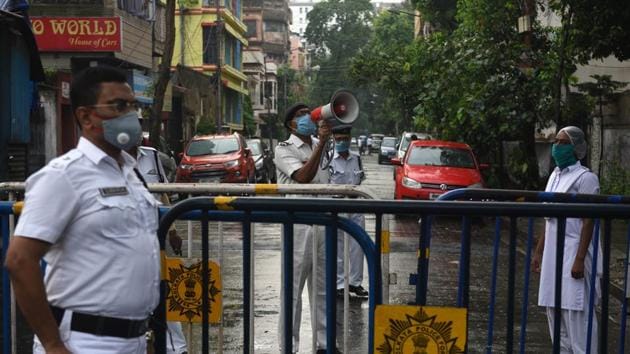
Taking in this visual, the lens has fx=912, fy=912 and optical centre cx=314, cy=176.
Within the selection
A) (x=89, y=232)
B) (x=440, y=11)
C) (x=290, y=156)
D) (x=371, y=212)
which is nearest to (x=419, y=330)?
(x=371, y=212)

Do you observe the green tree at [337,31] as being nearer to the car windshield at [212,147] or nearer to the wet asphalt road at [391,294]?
the car windshield at [212,147]

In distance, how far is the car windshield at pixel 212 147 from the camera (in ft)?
81.9

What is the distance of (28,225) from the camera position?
10.8 feet

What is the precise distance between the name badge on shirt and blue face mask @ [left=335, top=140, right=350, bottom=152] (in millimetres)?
6933

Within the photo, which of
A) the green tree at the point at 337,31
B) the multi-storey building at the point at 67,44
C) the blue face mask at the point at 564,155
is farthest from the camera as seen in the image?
the green tree at the point at 337,31

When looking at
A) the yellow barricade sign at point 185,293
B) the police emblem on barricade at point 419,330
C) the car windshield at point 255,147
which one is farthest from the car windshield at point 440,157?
the police emblem on barricade at point 419,330

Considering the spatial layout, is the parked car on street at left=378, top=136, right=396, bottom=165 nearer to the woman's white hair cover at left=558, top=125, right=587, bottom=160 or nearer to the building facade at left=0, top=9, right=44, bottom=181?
the building facade at left=0, top=9, right=44, bottom=181

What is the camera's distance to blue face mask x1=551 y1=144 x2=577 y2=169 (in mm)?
6629

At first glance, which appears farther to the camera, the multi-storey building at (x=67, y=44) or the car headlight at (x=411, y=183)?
the multi-storey building at (x=67, y=44)

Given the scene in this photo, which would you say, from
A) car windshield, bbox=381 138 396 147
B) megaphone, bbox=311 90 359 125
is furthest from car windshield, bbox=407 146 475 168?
car windshield, bbox=381 138 396 147

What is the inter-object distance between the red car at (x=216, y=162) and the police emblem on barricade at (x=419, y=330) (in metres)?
19.0

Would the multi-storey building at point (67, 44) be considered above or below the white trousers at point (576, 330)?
above

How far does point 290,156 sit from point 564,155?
2037mm

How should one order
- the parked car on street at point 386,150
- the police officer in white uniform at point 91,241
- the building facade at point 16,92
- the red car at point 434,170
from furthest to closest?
the parked car on street at point 386,150
the red car at point 434,170
the building facade at point 16,92
the police officer in white uniform at point 91,241
